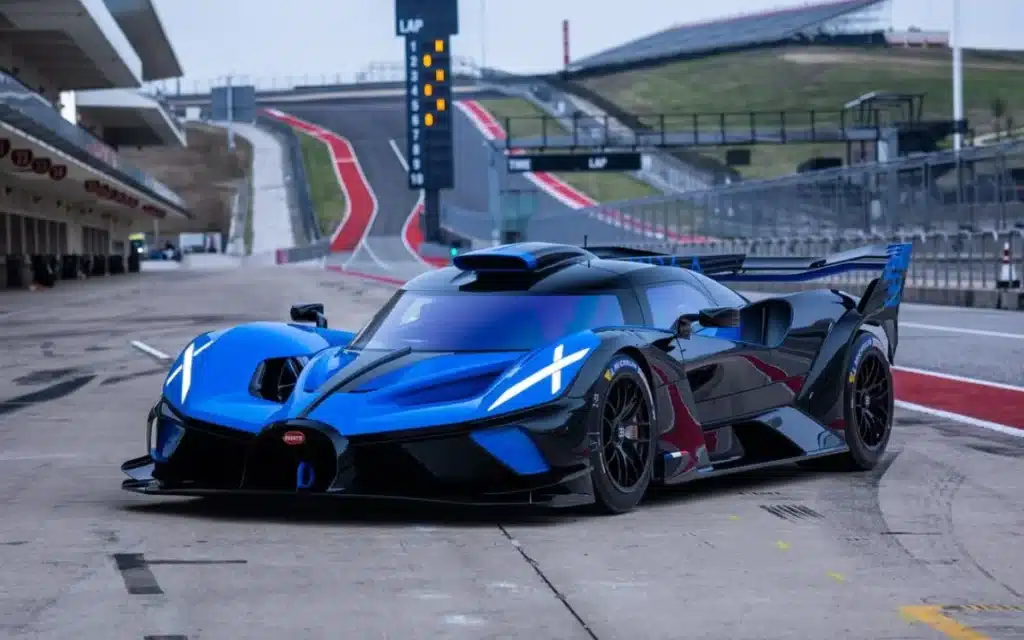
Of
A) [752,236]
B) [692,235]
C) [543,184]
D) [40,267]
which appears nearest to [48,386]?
[752,236]

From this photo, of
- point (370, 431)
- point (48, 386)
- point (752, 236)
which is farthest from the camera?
point (752, 236)

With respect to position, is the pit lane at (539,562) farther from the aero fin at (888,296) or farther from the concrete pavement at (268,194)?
the concrete pavement at (268,194)

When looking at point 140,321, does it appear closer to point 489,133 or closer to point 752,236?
point 752,236

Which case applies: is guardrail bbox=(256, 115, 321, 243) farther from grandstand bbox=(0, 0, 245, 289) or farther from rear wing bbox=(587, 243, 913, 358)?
rear wing bbox=(587, 243, 913, 358)

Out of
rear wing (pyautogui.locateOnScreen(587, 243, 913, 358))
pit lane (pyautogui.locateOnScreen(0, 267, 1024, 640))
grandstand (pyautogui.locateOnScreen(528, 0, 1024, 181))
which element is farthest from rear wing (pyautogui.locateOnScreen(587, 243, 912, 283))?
grandstand (pyautogui.locateOnScreen(528, 0, 1024, 181))

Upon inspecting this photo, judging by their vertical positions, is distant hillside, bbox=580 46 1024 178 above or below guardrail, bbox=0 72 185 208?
above

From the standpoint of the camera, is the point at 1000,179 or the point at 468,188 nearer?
the point at 1000,179

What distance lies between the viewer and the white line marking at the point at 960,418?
1140cm

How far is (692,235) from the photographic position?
5209cm

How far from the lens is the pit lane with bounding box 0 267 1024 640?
5.59 m

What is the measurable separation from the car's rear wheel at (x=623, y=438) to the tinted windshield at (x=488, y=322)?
461 millimetres

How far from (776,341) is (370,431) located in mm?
2516

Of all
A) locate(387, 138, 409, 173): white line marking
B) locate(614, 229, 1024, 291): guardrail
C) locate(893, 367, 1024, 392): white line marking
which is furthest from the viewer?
locate(387, 138, 409, 173): white line marking

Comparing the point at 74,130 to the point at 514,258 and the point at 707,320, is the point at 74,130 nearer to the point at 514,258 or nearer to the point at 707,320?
the point at 514,258
